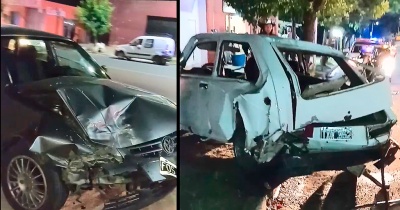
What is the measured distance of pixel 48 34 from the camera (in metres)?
Result: 1.88

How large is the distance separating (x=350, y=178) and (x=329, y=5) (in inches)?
28.4

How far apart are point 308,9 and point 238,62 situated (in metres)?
0.37

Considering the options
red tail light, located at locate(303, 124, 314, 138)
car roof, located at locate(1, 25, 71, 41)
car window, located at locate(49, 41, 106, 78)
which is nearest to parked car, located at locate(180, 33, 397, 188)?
red tail light, located at locate(303, 124, 314, 138)

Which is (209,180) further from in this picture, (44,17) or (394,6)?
(394,6)

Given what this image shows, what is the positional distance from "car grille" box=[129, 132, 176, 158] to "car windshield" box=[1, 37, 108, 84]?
1.01 feet

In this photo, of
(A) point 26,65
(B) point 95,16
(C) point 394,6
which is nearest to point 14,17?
(A) point 26,65

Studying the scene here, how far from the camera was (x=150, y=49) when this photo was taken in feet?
6.52

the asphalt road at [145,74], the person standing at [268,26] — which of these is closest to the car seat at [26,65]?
the asphalt road at [145,74]

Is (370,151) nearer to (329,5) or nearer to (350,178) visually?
(350,178)

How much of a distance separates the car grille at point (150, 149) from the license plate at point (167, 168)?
3cm

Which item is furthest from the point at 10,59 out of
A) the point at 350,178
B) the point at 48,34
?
the point at 350,178

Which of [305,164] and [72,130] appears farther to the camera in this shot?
[305,164]

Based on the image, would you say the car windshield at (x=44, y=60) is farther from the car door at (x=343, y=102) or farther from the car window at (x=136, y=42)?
the car door at (x=343, y=102)

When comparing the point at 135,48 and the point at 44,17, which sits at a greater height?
the point at 44,17
